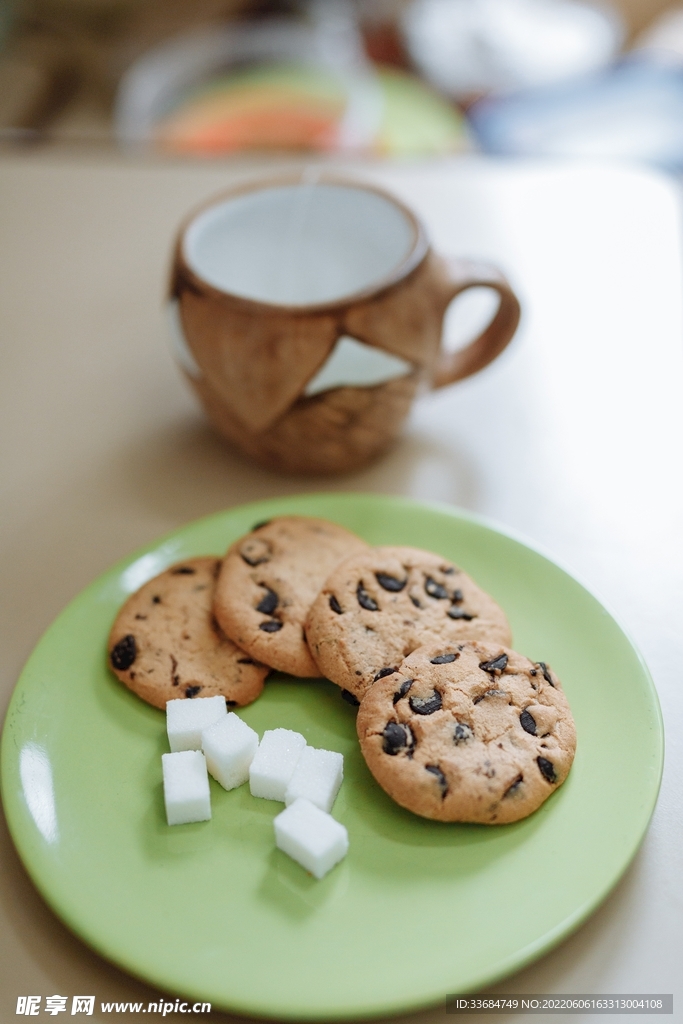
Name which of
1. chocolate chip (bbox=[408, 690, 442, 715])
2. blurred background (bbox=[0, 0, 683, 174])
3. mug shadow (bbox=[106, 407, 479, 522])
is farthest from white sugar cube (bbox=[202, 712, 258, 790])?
blurred background (bbox=[0, 0, 683, 174])

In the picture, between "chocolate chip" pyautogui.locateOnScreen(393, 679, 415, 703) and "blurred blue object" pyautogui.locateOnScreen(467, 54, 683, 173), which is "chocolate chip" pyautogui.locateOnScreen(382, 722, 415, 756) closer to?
"chocolate chip" pyautogui.locateOnScreen(393, 679, 415, 703)

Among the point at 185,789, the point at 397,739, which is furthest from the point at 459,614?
the point at 185,789

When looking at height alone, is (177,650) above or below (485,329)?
below

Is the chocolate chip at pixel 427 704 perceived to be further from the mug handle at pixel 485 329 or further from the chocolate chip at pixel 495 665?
the mug handle at pixel 485 329

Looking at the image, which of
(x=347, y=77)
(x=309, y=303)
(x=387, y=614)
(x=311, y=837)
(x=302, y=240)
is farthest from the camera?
(x=347, y=77)

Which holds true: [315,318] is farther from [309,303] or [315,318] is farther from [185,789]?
[185,789]

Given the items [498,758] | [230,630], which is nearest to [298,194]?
[230,630]

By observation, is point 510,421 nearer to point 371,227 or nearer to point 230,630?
point 371,227
